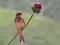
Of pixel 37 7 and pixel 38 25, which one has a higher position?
pixel 37 7

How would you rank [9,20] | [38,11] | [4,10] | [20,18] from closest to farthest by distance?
[38,11] → [20,18] → [9,20] → [4,10]

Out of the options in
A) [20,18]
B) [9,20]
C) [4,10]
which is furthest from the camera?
[4,10]

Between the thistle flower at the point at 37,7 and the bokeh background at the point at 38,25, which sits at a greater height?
the thistle flower at the point at 37,7

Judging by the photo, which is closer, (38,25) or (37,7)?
(37,7)

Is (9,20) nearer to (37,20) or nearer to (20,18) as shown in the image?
(37,20)

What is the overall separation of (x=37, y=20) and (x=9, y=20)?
6.6 inches

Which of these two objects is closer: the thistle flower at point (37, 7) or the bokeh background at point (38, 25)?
the thistle flower at point (37, 7)

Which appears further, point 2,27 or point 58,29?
point 58,29

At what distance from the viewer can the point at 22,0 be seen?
132 cm

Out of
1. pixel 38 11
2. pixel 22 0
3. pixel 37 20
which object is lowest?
pixel 37 20

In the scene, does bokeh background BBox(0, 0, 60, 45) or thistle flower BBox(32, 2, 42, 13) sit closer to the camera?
thistle flower BBox(32, 2, 42, 13)

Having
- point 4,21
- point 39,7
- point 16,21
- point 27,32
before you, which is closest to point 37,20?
point 27,32

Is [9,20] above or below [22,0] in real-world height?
below

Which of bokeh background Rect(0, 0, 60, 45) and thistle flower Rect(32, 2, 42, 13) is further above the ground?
thistle flower Rect(32, 2, 42, 13)
